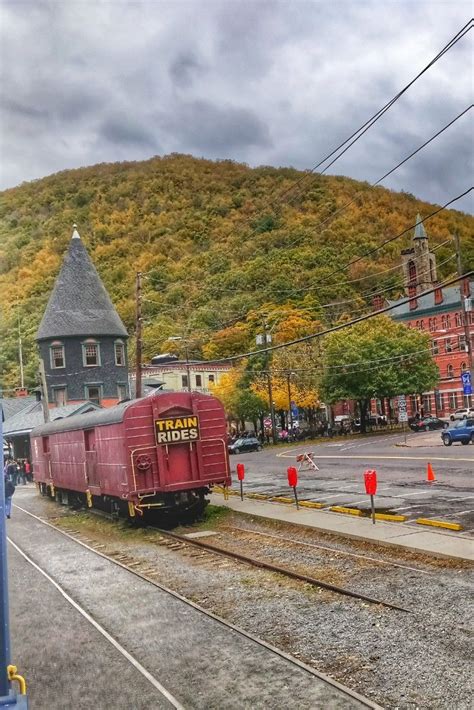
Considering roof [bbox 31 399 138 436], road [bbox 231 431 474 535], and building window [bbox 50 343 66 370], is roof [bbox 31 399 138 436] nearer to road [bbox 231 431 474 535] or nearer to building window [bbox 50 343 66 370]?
road [bbox 231 431 474 535]

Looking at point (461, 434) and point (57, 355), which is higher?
point (57, 355)

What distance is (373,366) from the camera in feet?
215

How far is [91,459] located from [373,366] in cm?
4443

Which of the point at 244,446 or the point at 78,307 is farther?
the point at 244,446

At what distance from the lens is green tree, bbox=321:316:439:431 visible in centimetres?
6525

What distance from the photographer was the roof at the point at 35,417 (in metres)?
49.7

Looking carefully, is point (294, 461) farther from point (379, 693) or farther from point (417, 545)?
point (379, 693)

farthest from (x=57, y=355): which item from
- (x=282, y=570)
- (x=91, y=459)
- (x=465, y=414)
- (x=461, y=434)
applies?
(x=282, y=570)

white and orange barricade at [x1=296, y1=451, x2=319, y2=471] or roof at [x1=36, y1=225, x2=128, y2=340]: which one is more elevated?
roof at [x1=36, y1=225, x2=128, y2=340]

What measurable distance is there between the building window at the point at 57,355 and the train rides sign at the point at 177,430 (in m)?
37.6

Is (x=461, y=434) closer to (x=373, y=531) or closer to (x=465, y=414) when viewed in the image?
(x=465, y=414)

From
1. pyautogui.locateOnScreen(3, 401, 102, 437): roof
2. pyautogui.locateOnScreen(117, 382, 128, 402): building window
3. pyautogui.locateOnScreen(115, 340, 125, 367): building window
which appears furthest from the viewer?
pyautogui.locateOnScreen(115, 340, 125, 367): building window

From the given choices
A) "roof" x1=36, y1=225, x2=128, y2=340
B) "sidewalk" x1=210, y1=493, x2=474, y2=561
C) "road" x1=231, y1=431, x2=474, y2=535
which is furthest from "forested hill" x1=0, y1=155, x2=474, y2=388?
"sidewalk" x1=210, y1=493, x2=474, y2=561

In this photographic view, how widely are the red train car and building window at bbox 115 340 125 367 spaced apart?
34.6 metres
